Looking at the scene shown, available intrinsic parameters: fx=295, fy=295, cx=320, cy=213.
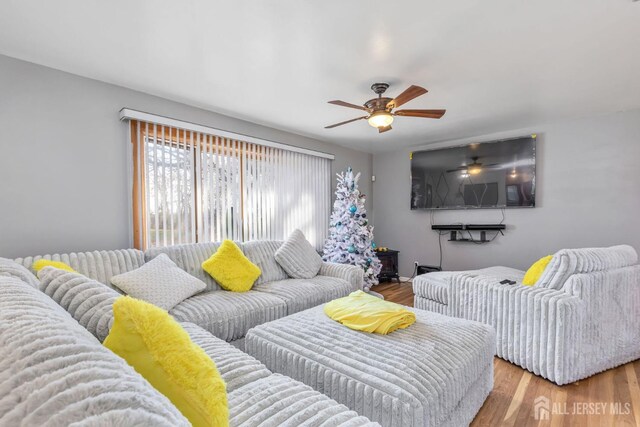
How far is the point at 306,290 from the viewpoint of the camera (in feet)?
9.59

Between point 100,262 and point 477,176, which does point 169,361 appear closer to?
point 100,262

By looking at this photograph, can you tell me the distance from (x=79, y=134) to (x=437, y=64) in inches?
126

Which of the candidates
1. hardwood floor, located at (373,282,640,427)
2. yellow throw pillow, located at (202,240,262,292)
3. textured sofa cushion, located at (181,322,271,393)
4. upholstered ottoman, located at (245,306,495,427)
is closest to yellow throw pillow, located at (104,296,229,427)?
textured sofa cushion, located at (181,322,271,393)

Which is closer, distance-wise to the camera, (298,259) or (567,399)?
(567,399)

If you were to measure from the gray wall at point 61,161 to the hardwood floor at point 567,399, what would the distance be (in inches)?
134

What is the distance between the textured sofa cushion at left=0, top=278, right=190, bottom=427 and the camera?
42 cm

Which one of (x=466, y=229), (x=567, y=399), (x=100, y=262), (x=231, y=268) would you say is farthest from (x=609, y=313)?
(x=100, y=262)

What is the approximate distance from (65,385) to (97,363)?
0.07 meters

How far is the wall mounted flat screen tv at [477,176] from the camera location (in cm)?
418

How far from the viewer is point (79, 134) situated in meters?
2.65

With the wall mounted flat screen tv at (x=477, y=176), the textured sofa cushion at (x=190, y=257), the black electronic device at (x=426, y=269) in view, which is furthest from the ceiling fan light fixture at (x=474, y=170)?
the textured sofa cushion at (x=190, y=257)

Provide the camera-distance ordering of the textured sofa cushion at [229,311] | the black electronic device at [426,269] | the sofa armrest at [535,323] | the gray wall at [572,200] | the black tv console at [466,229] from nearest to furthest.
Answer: the sofa armrest at [535,323] < the textured sofa cushion at [229,311] < the gray wall at [572,200] < the black tv console at [466,229] < the black electronic device at [426,269]

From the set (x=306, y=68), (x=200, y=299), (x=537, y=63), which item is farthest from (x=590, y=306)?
(x=200, y=299)

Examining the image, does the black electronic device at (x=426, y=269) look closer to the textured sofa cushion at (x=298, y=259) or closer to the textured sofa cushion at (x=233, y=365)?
the textured sofa cushion at (x=298, y=259)
